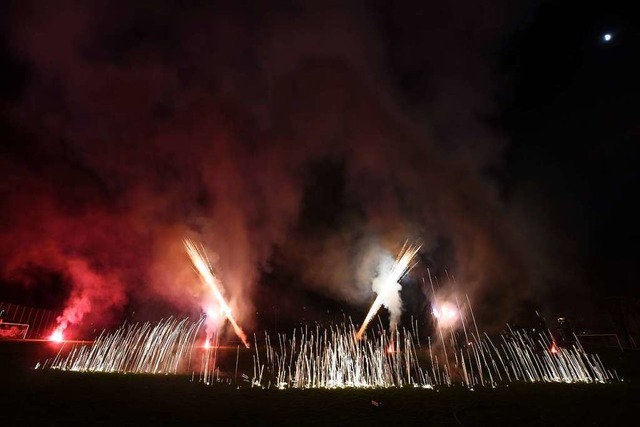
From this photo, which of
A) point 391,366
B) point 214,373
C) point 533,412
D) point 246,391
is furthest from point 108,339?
point 533,412

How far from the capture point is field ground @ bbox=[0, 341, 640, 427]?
13.3m

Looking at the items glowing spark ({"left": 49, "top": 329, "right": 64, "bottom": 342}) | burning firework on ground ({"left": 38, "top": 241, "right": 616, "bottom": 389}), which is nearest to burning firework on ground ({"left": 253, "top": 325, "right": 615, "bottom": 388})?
burning firework on ground ({"left": 38, "top": 241, "right": 616, "bottom": 389})

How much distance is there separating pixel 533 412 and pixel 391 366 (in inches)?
688

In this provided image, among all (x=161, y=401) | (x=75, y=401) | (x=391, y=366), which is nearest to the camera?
(x=75, y=401)

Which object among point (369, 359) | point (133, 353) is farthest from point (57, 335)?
point (369, 359)

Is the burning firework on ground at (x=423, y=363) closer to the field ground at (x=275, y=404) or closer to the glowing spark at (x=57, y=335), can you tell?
the field ground at (x=275, y=404)

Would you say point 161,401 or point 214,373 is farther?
point 214,373

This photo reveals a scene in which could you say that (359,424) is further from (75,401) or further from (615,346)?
(615,346)

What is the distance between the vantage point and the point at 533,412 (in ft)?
52.5

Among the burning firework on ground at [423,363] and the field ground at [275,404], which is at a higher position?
the burning firework on ground at [423,363]

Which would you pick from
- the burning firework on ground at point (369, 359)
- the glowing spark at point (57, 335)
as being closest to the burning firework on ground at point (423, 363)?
the burning firework on ground at point (369, 359)

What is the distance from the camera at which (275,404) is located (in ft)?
54.2

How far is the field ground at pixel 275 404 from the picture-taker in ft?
43.6

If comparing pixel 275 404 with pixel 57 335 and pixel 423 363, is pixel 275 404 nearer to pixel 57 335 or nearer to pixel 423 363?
pixel 423 363
